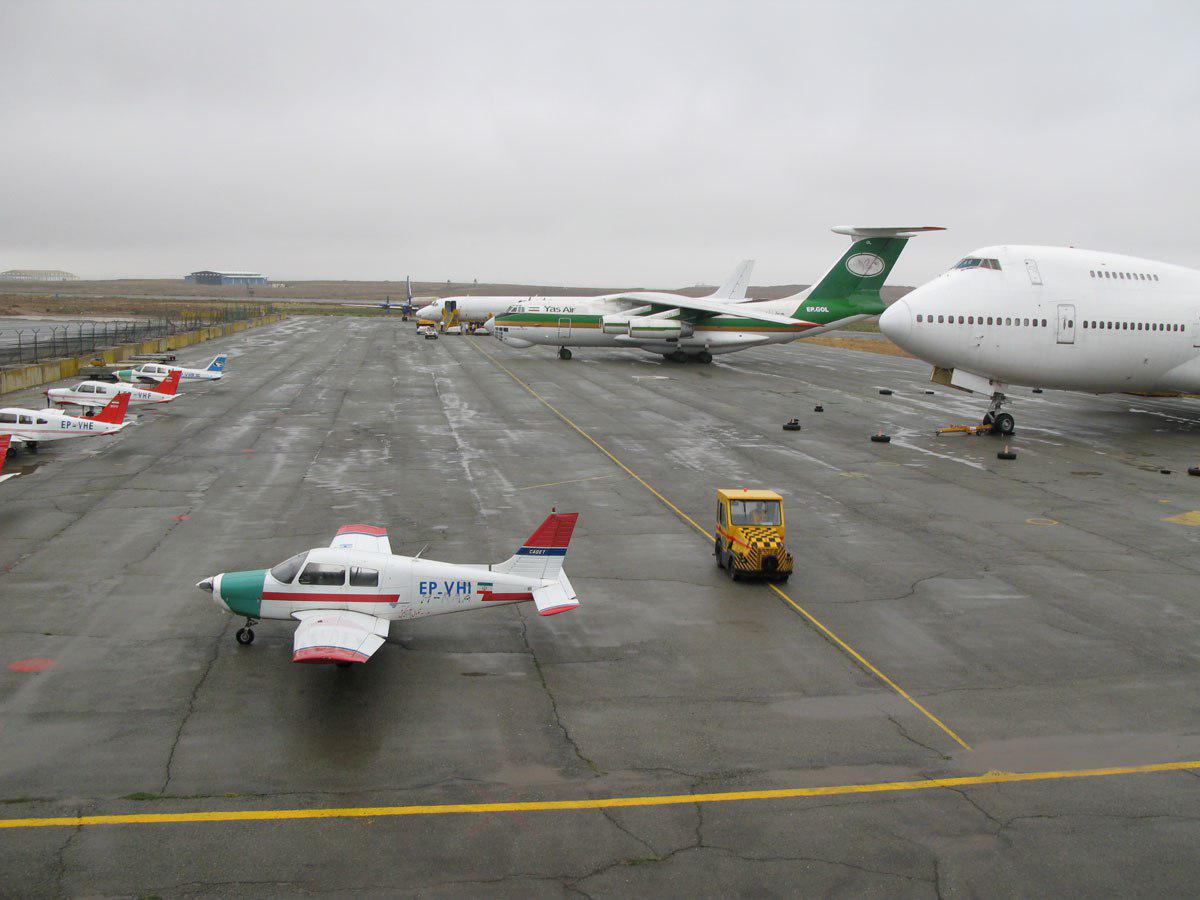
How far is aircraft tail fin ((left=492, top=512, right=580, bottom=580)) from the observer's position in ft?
52.3

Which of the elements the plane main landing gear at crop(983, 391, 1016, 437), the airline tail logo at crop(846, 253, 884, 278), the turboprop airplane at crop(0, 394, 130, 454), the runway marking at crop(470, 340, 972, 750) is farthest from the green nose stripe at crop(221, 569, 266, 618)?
the airline tail logo at crop(846, 253, 884, 278)

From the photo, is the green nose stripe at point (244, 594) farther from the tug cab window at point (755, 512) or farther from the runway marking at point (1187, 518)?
the runway marking at point (1187, 518)

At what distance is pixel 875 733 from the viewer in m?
13.4

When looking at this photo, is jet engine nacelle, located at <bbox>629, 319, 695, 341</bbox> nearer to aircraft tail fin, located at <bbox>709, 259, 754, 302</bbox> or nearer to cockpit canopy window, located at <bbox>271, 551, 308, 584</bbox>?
aircraft tail fin, located at <bbox>709, 259, 754, 302</bbox>

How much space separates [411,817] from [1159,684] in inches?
501

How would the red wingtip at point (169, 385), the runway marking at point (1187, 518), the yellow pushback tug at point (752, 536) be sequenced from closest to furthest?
1. the yellow pushback tug at point (752, 536)
2. the runway marking at point (1187, 518)
3. the red wingtip at point (169, 385)

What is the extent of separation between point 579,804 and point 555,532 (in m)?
5.54

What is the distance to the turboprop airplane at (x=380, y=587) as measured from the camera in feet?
50.6

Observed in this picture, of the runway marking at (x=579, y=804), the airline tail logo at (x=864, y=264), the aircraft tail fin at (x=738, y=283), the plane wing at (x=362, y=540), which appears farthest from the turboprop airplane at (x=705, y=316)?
the runway marking at (x=579, y=804)

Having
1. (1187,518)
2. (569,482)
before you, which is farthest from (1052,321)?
(569,482)

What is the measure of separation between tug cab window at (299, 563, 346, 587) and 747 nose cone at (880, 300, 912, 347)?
1122 inches

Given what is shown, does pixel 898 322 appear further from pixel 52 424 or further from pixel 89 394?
pixel 89 394

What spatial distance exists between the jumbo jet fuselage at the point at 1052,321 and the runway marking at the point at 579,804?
89.3 ft

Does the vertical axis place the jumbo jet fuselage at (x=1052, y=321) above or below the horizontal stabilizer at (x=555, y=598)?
above
